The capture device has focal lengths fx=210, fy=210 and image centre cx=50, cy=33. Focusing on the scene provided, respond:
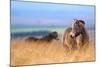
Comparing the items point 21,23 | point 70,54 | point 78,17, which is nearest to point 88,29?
point 78,17

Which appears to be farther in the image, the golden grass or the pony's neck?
the pony's neck

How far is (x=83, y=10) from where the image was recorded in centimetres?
271

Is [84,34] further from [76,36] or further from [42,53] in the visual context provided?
A: [42,53]

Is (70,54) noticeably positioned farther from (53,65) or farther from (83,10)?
(83,10)

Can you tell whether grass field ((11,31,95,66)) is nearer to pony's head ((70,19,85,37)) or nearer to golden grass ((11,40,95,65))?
golden grass ((11,40,95,65))

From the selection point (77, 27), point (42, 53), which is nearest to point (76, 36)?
point (77, 27)

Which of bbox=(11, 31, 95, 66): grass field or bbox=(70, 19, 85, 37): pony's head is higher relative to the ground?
bbox=(70, 19, 85, 37): pony's head

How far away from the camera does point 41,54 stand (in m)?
2.48

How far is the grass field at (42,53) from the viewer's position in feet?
7.76

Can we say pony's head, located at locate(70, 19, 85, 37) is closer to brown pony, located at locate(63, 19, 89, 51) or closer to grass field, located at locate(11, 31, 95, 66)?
brown pony, located at locate(63, 19, 89, 51)

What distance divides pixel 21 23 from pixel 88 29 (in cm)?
88

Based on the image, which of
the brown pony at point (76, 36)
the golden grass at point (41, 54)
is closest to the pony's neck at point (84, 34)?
the brown pony at point (76, 36)

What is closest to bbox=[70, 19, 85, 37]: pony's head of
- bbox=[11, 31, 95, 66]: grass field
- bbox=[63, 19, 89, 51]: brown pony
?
bbox=[63, 19, 89, 51]: brown pony

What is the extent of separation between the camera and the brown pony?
2603mm
